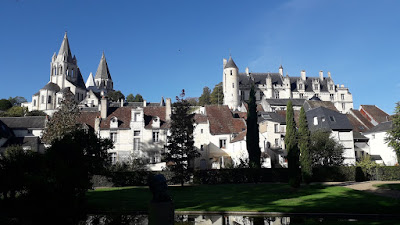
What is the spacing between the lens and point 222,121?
47281 millimetres

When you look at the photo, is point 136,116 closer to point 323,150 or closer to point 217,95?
point 323,150

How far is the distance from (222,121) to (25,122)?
31.1 m

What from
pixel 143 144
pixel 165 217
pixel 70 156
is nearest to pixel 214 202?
pixel 70 156

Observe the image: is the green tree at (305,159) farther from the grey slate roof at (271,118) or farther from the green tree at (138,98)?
the green tree at (138,98)

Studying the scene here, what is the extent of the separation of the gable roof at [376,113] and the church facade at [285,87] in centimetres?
4035

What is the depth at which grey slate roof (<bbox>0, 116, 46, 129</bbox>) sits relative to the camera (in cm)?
4759

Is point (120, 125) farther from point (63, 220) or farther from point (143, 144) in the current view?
point (63, 220)

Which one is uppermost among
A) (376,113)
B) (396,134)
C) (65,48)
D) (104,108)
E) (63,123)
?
(65,48)

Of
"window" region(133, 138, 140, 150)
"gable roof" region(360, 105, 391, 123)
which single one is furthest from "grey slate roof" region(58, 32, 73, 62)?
"gable roof" region(360, 105, 391, 123)

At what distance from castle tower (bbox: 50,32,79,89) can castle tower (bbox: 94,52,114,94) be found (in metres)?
15.8

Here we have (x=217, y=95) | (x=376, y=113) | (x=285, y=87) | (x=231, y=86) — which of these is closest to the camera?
(x=376, y=113)

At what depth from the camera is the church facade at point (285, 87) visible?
100312mm

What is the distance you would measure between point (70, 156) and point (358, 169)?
2821cm

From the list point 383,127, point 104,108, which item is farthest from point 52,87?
point 383,127
